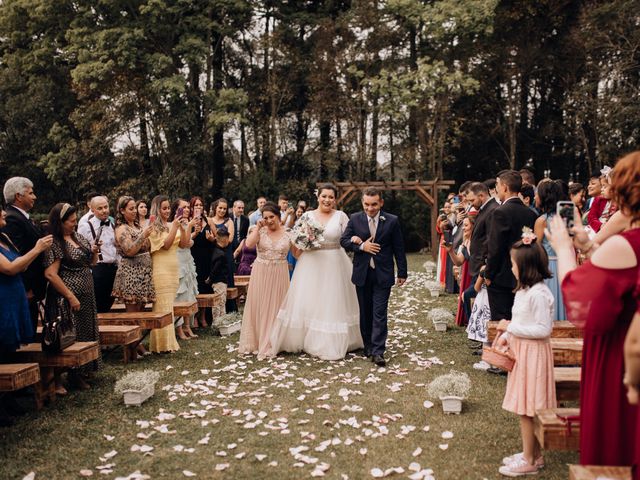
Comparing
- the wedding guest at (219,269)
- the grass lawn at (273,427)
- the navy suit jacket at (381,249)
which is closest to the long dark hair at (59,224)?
the grass lawn at (273,427)

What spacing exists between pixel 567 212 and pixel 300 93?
85.3 ft

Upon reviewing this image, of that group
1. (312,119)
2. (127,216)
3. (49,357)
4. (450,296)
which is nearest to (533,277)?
(49,357)

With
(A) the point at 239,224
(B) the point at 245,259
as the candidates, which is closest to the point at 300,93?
(A) the point at 239,224

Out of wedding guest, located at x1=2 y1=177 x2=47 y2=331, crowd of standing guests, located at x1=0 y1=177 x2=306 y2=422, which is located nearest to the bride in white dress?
crowd of standing guests, located at x1=0 y1=177 x2=306 y2=422

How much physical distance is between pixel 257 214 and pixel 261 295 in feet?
19.2

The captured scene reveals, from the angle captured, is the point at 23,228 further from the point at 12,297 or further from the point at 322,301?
the point at 322,301

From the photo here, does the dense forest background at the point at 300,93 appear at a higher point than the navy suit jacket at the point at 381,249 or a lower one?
higher

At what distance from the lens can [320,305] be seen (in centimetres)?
753

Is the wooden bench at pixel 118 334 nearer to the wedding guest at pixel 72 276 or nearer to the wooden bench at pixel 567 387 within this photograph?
the wedding guest at pixel 72 276

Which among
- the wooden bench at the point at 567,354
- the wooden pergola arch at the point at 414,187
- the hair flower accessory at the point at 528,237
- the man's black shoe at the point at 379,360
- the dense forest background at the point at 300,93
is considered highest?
the dense forest background at the point at 300,93

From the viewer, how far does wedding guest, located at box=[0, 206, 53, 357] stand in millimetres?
5043

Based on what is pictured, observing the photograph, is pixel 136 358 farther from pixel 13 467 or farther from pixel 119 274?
pixel 13 467

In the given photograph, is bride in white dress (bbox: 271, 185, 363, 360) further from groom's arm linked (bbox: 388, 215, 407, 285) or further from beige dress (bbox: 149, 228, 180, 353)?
beige dress (bbox: 149, 228, 180, 353)

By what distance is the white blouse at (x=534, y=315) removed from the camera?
4098mm
